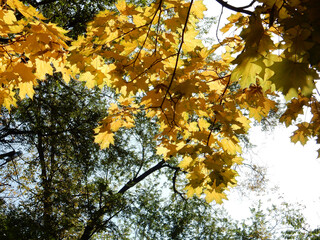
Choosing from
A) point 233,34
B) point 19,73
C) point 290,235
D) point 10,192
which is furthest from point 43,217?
point 290,235

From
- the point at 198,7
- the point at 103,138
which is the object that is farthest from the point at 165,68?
the point at 103,138

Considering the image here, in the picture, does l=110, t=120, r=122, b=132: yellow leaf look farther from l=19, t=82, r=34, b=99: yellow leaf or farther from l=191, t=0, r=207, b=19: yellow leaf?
l=191, t=0, r=207, b=19: yellow leaf

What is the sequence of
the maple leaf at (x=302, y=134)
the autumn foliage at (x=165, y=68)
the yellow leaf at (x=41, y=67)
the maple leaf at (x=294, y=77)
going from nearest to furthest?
the maple leaf at (x=294, y=77) < the autumn foliage at (x=165, y=68) < the yellow leaf at (x=41, y=67) < the maple leaf at (x=302, y=134)

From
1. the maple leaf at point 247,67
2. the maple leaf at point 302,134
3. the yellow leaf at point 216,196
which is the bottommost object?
the yellow leaf at point 216,196

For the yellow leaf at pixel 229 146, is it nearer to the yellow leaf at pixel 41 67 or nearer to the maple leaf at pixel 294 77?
the maple leaf at pixel 294 77

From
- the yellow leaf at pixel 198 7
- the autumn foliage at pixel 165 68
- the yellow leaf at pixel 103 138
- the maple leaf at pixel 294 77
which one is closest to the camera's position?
the maple leaf at pixel 294 77

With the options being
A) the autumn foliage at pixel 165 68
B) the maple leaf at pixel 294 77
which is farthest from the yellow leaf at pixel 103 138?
the maple leaf at pixel 294 77

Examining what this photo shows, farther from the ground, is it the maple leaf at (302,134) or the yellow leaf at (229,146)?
the maple leaf at (302,134)

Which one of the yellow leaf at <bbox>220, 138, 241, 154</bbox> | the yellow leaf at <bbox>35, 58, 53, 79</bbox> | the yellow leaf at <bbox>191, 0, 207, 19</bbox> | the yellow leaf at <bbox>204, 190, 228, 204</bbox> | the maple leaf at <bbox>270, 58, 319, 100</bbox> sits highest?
the yellow leaf at <bbox>191, 0, 207, 19</bbox>

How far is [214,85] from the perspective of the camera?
2.42 meters

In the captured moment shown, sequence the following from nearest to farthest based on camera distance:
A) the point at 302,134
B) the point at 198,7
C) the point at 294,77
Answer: the point at 294,77 < the point at 198,7 < the point at 302,134

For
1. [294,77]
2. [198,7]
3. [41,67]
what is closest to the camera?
[294,77]

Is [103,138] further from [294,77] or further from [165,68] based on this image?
[294,77]

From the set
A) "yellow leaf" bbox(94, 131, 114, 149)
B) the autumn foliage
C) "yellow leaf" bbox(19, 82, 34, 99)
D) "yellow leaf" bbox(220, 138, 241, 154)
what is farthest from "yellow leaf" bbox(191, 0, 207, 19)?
"yellow leaf" bbox(19, 82, 34, 99)
